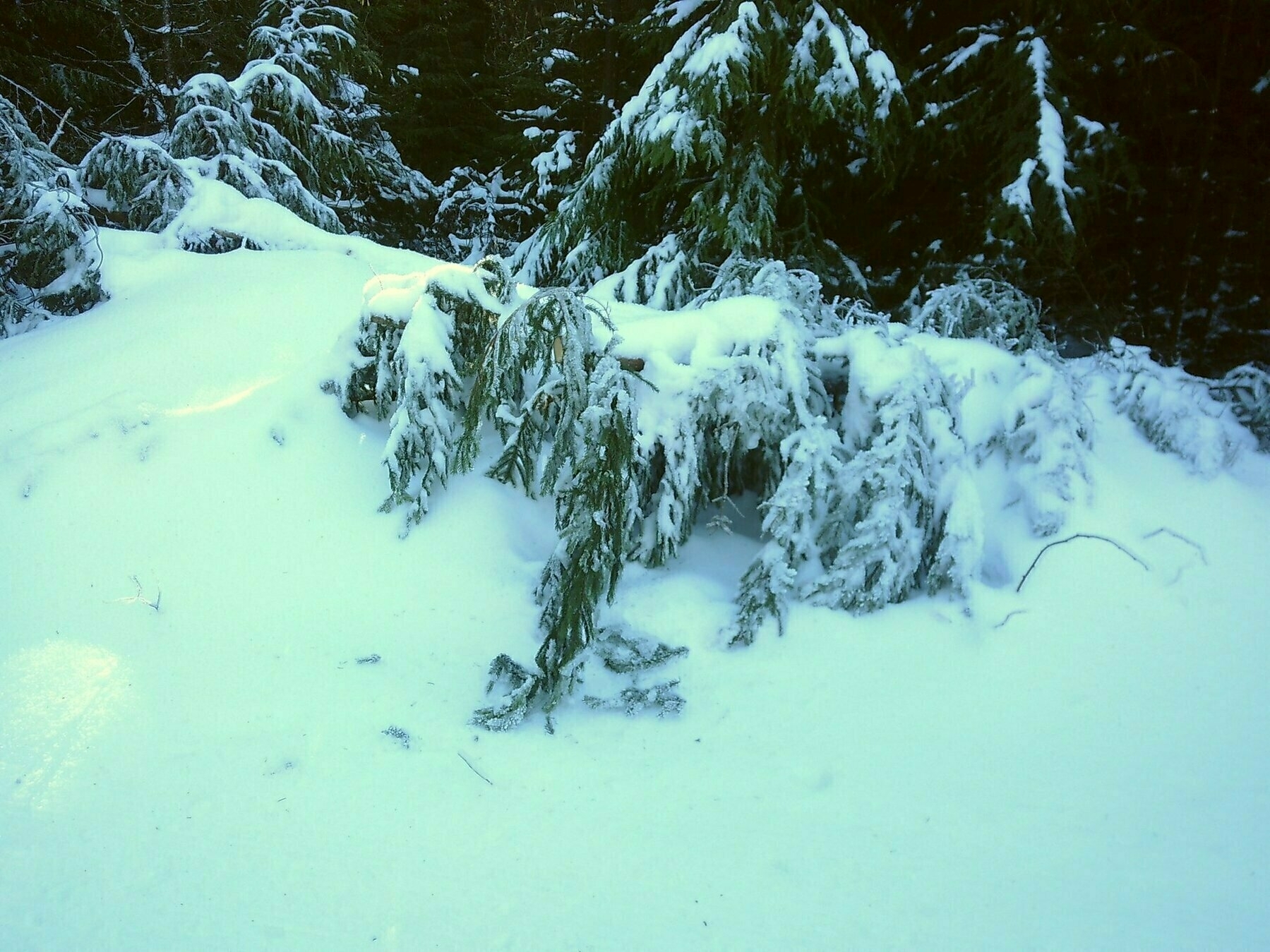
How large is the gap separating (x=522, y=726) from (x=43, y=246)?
155 inches

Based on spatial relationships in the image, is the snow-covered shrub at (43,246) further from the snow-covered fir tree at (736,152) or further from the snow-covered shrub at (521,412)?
the snow-covered fir tree at (736,152)

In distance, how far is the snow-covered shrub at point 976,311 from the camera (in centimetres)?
371

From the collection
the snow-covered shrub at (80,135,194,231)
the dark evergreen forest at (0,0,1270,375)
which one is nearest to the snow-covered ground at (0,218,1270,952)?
the dark evergreen forest at (0,0,1270,375)

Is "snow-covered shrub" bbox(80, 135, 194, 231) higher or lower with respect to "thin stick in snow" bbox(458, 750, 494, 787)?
higher

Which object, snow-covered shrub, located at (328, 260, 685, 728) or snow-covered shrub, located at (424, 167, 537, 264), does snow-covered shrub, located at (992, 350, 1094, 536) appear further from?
snow-covered shrub, located at (424, 167, 537, 264)

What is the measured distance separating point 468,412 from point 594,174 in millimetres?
3059

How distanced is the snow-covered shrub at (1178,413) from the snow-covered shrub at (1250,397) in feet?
0.15

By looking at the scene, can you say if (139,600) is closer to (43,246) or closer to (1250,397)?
(43,246)

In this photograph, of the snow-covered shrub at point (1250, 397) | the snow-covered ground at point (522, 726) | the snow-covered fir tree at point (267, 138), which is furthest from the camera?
the snow-covered fir tree at point (267, 138)

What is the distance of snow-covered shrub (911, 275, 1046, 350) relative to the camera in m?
3.71

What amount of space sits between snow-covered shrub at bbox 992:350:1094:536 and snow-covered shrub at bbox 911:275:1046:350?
31.9 inches

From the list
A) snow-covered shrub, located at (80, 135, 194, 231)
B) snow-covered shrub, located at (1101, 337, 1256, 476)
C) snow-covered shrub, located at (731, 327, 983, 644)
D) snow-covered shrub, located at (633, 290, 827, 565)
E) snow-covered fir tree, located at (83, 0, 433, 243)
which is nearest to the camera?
snow-covered shrub, located at (731, 327, 983, 644)

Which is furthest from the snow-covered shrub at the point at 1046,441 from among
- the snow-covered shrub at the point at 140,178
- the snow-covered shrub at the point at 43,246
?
the snow-covered shrub at the point at 140,178

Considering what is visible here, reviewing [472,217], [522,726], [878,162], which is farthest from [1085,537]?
[472,217]
